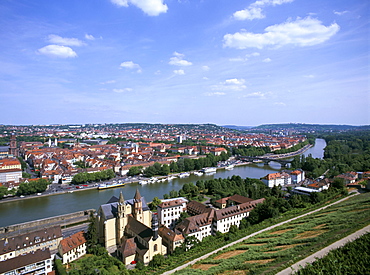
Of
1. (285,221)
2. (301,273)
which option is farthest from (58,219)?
(301,273)

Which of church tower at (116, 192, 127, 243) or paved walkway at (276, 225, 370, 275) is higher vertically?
paved walkway at (276, 225, 370, 275)

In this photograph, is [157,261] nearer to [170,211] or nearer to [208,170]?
[170,211]

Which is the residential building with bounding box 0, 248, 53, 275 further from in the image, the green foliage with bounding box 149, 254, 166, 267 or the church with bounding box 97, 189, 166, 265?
the green foliage with bounding box 149, 254, 166, 267

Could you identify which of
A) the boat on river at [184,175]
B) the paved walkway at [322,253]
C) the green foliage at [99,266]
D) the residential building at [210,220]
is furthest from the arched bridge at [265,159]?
the green foliage at [99,266]

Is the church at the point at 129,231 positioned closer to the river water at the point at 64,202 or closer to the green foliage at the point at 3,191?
the river water at the point at 64,202

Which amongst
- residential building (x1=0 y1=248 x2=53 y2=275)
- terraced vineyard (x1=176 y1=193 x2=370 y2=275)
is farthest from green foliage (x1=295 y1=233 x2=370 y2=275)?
residential building (x1=0 y1=248 x2=53 y2=275)

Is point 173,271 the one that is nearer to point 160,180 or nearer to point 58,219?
point 58,219

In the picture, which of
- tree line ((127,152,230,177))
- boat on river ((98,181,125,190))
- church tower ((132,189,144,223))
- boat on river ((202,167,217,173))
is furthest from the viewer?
boat on river ((202,167,217,173))
